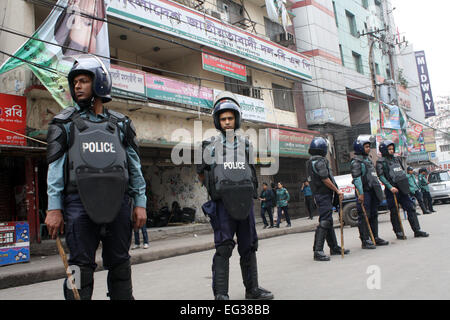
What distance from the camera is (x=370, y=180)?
6887mm

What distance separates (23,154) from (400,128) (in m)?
20.8

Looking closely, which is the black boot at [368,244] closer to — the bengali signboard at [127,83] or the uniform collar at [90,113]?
the uniform collar at [90,113]

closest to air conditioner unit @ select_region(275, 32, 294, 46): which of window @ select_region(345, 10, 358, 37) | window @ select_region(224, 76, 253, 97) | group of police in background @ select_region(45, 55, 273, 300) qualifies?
window @ select_region(224, 76, 253, 97)

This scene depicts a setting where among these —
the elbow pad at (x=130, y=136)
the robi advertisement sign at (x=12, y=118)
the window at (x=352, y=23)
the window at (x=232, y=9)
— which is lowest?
the elbow pad at (x=130, y=136)

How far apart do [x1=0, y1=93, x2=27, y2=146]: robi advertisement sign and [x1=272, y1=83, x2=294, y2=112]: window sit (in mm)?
12356

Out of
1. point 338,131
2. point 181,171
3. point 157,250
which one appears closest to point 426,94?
point 338,131

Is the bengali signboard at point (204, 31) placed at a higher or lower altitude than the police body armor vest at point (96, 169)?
higher

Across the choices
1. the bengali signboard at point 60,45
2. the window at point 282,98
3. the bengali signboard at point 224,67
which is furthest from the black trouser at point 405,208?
the window at point 282,98

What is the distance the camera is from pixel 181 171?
51.5ft

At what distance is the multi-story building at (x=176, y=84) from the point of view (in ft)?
33.6

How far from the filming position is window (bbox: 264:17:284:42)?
20359mm

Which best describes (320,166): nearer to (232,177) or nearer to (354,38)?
(232,177)

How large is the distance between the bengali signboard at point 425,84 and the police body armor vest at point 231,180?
34.2 m

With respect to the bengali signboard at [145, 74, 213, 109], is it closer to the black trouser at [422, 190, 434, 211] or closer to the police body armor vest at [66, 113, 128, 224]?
the black trouser at [422, 190, 434, 211]
